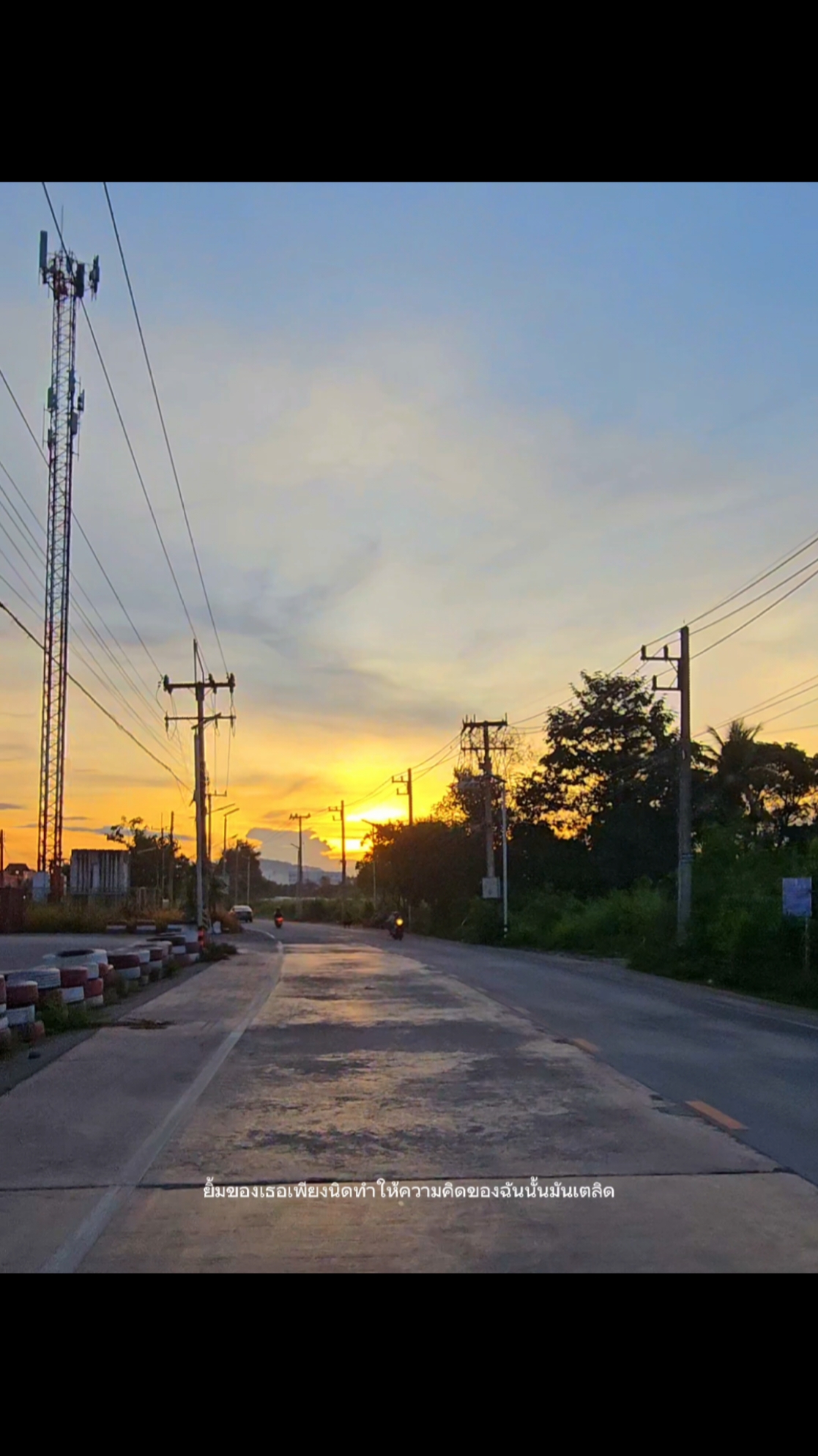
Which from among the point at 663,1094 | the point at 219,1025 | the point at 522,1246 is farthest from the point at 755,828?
the point at 522,1246

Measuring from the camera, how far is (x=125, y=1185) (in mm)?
8273

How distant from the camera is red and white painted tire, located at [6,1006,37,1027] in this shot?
16000 millimetres

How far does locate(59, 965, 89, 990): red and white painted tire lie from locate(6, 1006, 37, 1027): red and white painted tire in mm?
3084

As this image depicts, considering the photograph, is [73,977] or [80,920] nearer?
[73,977]

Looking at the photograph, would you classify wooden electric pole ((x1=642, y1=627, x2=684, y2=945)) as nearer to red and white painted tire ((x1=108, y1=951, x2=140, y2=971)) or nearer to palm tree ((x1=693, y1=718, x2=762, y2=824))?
red and white painted tire ((x1=108, y1=951, x2=140, y2=971))

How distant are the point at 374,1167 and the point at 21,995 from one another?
881 cm

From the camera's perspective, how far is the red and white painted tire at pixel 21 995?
1627cm

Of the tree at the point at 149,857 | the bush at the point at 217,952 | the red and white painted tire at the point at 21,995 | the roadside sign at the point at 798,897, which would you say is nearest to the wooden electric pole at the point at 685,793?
the roadside sign at the point at 798,897

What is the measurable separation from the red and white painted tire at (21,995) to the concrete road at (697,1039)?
260 inches

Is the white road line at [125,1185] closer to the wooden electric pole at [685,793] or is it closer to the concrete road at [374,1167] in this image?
the concrete road at [374,1167]

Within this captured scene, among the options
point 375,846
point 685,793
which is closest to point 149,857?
point 375,846

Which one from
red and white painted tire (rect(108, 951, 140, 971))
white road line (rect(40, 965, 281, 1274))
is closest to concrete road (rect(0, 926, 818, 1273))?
white road line (rect(40, 965, 281, 1274))

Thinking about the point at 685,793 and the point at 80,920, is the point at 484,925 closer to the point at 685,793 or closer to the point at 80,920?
the point at 80,920
